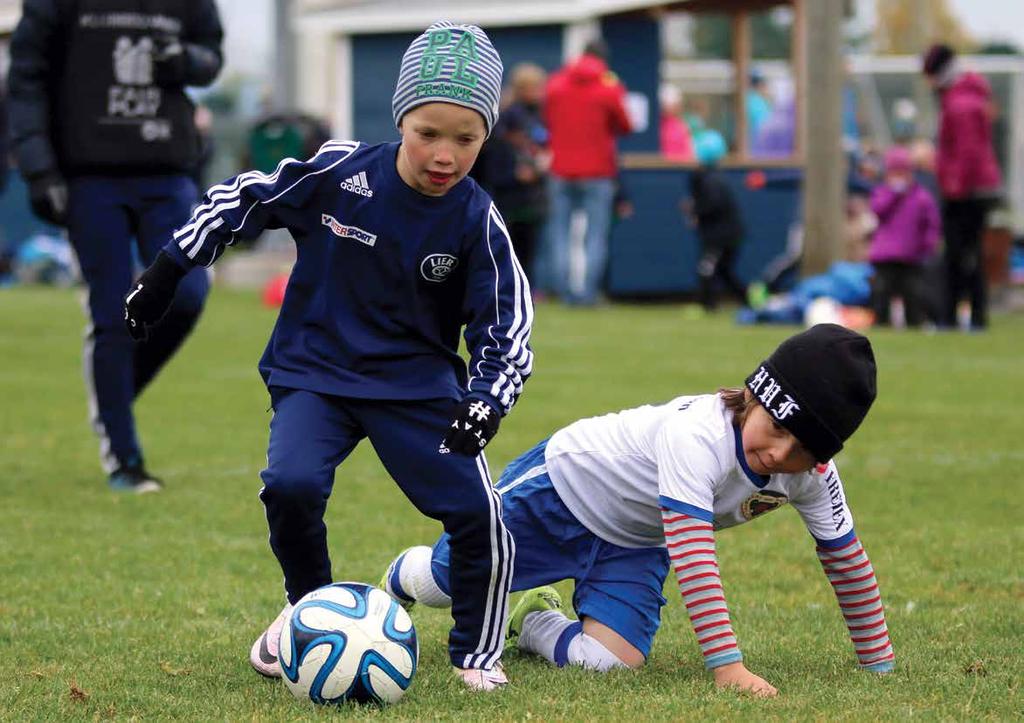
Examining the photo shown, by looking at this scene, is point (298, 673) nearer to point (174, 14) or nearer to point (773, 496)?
point (773, 496)

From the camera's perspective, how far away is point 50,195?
704 cm

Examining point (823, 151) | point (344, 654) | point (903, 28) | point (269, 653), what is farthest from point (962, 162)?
point (903, 28)

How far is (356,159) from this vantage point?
443cm

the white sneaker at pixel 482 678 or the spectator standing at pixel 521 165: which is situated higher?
the white sneaker at pixel 482 678

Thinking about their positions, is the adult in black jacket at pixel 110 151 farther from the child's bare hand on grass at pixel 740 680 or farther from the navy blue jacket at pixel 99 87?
the child's bare hand on grass at pixel 740 680

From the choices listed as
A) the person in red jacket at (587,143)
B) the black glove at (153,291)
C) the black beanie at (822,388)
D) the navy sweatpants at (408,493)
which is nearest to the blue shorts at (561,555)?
the navy sweatpants at (408,493)

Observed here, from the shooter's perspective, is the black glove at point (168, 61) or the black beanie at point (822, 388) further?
the black glove at point (168, 61)

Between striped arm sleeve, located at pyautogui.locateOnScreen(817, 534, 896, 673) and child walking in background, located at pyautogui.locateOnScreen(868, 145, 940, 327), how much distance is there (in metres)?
11.3

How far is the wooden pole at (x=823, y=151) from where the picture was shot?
1755 centimetres

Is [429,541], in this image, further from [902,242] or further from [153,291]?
[902,242]

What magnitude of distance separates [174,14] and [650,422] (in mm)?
3599

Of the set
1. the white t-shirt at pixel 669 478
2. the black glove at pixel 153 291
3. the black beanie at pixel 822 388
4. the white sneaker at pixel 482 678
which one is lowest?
the white sneaker at pixel 482 678

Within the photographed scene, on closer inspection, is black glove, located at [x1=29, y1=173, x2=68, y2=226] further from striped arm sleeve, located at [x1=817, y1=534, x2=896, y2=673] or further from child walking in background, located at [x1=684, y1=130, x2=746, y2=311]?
child walking in background, located at [x1=684, y1=130, x2=746, y2=311]

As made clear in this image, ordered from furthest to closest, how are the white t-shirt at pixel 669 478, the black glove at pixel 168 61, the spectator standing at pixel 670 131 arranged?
1. the spectator standing at pixel 670 131
2. the black glove at pixel 168 61
3. the white t-shirt at pixel 669 478
